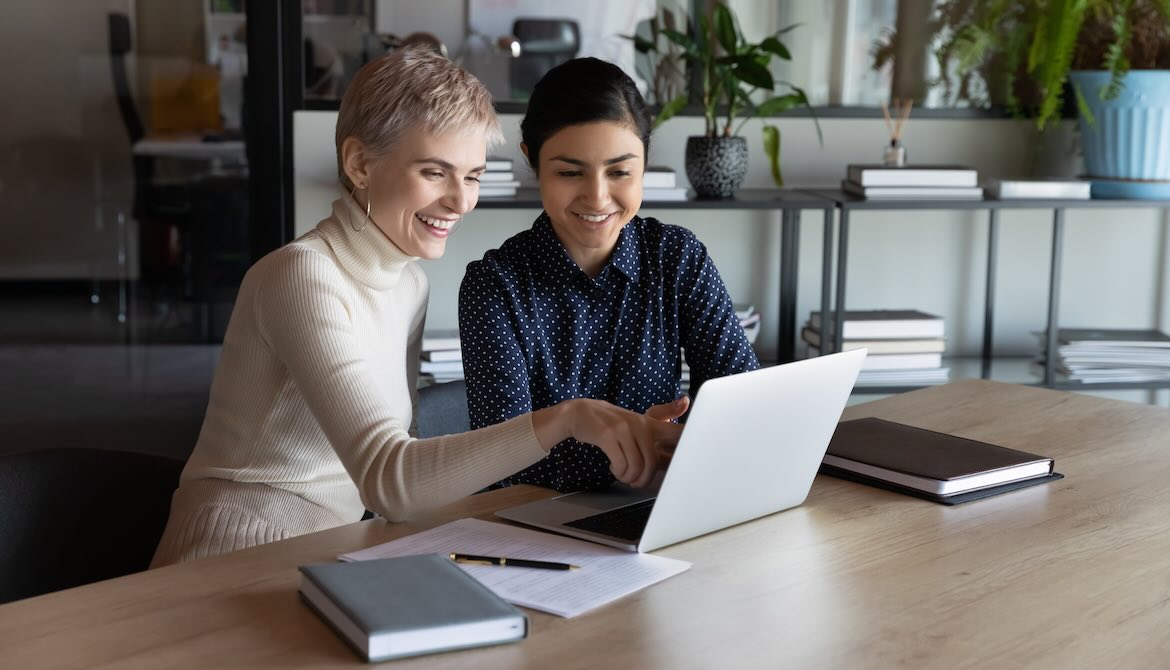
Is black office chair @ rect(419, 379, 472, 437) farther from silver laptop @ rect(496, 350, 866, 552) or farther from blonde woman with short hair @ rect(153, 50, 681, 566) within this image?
silver laptop @ rect(496, 350, 866, 552)

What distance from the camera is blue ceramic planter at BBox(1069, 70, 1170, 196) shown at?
294 centimetres

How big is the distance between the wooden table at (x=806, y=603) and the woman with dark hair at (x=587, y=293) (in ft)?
0.83

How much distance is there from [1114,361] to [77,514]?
2444 mm

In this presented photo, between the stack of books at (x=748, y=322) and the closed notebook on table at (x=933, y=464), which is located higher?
the closed notebook on table at (x=933, y=464)

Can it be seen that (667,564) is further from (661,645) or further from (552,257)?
(552,257)

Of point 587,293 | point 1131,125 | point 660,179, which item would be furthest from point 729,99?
point 587,293

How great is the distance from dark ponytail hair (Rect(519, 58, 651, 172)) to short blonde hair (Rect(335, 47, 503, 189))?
0.54 ft

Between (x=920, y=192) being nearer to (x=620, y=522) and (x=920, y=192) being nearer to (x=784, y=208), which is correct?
(x=784, y=208)

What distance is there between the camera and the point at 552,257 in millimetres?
1769

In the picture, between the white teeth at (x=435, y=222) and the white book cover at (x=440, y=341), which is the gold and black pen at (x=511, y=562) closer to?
the white teeth at (x=435, y=222)

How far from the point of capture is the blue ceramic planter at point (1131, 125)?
294 cm

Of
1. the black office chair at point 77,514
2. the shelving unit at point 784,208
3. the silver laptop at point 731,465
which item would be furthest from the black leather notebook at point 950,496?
the shelving unit at point 784,208

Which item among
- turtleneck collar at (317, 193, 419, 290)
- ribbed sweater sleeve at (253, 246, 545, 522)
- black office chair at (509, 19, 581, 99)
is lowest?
ribbed sweater sleeve at (253, 246, 545, 522)

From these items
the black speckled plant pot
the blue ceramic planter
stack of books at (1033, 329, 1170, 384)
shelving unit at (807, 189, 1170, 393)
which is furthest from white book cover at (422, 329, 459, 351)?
the blue ceramic planter
